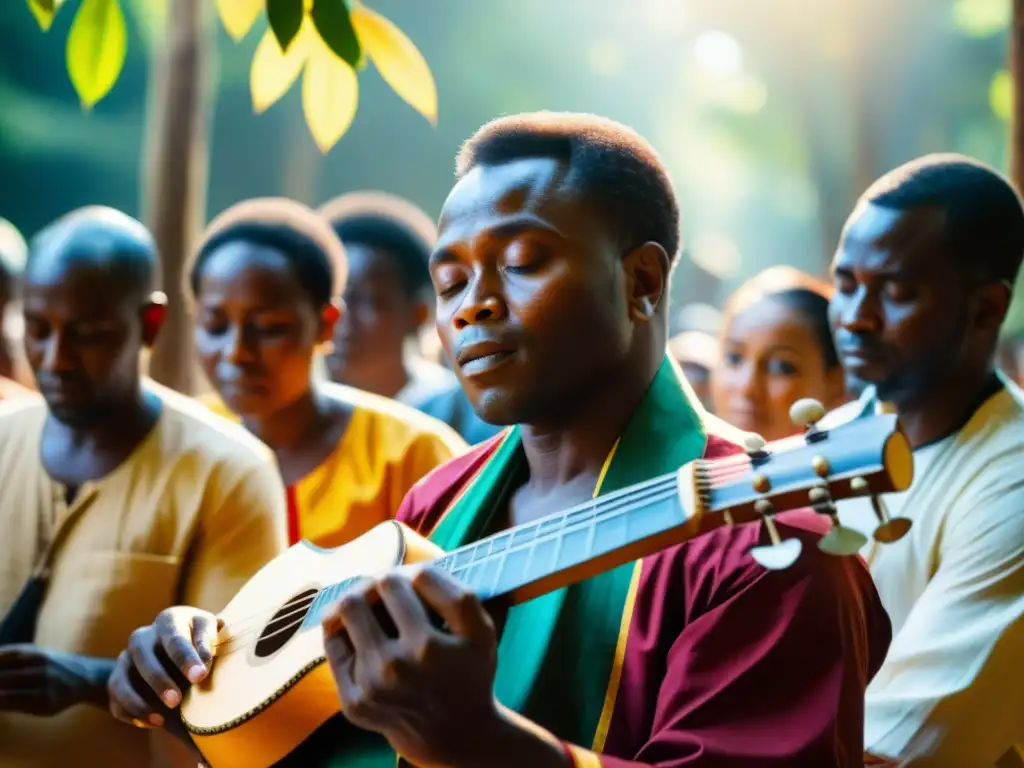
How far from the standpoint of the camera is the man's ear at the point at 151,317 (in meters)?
3.49

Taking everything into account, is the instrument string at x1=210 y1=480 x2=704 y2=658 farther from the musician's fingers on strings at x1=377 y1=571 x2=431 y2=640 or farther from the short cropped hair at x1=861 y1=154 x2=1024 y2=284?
the short cropped hair at x1=861 y1=154 x2=1024 y2=284

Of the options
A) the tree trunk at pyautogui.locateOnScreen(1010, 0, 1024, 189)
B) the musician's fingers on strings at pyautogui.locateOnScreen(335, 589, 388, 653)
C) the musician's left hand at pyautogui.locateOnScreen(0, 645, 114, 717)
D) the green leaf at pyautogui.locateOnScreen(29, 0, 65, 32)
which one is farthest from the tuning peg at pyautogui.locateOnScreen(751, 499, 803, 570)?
the tree trunk at pyautogui.locateOnScreen(1010, 0, 1024, 189)

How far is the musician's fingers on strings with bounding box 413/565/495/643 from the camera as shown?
1.60 metres

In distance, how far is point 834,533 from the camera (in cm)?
155

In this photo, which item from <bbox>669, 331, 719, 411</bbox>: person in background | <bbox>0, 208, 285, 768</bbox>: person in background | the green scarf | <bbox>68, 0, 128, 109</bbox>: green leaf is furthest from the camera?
<bbox>669, 331, 719, 411</bbox>: person in background

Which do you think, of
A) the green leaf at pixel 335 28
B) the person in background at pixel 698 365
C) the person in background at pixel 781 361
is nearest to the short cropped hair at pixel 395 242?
the person in background at pixel 698 365

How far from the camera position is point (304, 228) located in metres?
4.23

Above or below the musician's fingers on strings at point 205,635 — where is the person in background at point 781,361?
below

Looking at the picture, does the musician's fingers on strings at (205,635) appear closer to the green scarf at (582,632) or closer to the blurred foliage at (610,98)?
the green scarf at (582,632)

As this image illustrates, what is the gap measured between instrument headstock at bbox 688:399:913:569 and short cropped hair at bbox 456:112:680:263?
623 millimetres

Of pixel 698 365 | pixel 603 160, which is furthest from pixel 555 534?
pixel 698 365

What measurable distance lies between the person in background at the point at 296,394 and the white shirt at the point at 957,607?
1.41 m

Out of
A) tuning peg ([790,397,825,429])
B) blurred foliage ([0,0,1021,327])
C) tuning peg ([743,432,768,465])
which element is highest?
tuning peg ([790,397,825,429])

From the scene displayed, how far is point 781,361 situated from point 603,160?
2645 millimetres
